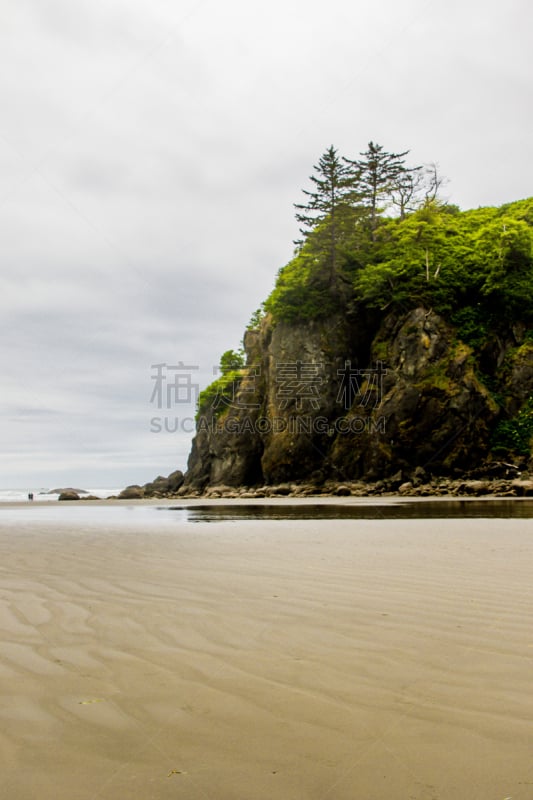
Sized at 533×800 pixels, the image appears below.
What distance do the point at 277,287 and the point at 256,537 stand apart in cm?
3861

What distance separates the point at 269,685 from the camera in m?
2.58

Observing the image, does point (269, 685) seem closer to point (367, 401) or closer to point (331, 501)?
point (331, 501)

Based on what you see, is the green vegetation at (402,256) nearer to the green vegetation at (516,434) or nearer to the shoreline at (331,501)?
the green vegetation at (516,434)

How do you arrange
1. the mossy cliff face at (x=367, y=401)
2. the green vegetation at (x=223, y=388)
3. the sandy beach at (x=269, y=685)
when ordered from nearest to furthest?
the sandy beach at (x=269, y=685), the mossy cliff face at (x=367, y=401), the green vegetation at (x=223, y=388)

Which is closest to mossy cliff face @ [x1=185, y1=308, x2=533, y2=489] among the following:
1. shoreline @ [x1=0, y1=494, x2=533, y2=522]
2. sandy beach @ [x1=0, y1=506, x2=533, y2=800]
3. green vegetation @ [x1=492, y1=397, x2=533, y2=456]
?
green vegetation @ [x1=492, y1=397, x2=533, y2=456]

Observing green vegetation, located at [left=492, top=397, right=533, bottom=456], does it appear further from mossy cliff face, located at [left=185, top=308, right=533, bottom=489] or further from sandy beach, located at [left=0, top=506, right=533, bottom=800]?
sandy beach, located at [left=0, top=506, right=533, bottom=800]

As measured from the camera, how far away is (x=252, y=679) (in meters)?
2.66

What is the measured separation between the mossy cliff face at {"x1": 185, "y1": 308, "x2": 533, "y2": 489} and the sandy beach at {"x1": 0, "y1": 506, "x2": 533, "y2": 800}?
29.0 m

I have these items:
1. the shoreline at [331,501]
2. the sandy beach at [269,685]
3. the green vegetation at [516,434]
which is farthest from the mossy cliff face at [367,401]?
the sandy beach at [269,685]

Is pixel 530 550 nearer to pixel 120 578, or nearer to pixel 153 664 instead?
A: pixel 120 578

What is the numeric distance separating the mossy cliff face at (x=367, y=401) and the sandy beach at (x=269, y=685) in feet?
95.2

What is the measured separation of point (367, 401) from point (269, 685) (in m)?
35.3

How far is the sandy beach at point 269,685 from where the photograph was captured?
182 centimetres

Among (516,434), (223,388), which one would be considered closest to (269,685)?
(516,434)
